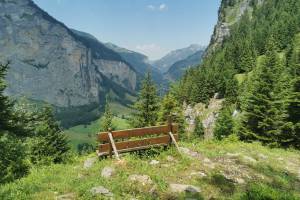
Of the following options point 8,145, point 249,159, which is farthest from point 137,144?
point 8,145

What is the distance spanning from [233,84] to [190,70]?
127ft

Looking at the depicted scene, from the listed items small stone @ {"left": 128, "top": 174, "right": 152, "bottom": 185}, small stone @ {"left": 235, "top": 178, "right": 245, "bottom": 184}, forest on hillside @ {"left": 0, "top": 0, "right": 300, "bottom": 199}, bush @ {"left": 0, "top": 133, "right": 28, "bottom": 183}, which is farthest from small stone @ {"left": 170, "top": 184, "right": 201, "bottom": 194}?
bush @ {"left": 0, "top": 133, "right": 28, "bottom": 183}

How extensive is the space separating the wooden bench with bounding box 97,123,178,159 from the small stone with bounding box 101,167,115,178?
117 cm

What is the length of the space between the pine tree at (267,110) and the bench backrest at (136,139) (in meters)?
16.0

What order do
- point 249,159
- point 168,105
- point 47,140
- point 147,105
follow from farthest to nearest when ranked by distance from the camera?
point 168,105, point 147,105, point 47,140, point 249,159

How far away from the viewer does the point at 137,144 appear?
1791 cm

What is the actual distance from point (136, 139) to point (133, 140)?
1.26 ft

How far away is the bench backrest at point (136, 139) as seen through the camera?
17438 millimetres

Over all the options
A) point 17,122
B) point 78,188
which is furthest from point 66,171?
point 17,122

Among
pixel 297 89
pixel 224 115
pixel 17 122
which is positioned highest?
pixel 297 89

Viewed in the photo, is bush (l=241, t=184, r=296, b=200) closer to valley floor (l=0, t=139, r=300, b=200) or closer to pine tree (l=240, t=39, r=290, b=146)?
valley floor (l=0, t=139, r=300, b=200)

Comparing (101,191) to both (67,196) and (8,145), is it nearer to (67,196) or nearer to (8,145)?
(67,196)

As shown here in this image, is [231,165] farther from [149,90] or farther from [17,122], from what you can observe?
[149,90]

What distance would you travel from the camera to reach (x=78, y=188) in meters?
13.2
